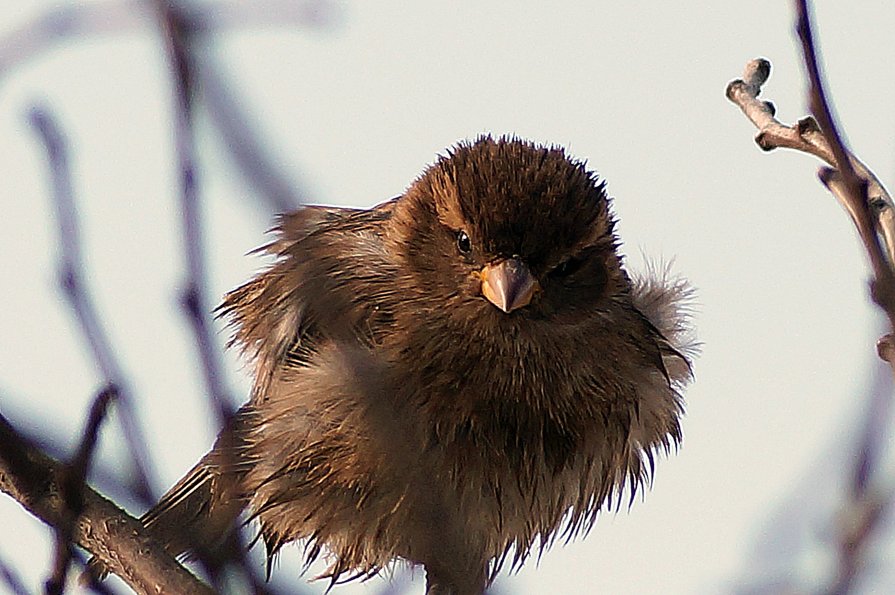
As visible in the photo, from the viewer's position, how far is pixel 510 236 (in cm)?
464

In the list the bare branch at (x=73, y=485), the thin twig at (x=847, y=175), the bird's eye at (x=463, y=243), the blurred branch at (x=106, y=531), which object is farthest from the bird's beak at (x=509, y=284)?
the thin twig at (x=847, y=175)

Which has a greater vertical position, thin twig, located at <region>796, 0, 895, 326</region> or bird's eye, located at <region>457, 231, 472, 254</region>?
thin twig, located at <region>796, 0, 895, 326</region>

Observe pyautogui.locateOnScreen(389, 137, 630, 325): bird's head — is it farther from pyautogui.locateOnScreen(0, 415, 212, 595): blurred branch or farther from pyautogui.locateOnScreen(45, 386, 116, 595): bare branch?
pyautogui.locateOnScreen(45, 386, 116, 595): bare branch

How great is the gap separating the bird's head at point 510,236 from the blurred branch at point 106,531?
1.62 m

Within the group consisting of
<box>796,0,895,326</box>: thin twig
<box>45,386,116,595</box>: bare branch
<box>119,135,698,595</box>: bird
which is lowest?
<box>119,135,698,595</box>: bird

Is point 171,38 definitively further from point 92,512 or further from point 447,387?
point 447,387

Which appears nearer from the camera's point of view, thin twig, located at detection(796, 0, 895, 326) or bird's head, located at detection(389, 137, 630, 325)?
thin twig, located at detection(796, 0, 895, 326)

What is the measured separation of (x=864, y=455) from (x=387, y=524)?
9.19 ft

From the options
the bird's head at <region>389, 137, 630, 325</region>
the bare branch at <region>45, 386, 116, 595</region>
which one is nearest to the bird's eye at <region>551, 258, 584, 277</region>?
the bird's head at <region>389, 137, 630, 325</region>

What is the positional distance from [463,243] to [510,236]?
0.24 metres

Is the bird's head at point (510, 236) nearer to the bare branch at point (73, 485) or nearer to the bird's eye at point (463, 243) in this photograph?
the bird's eye at point (463, 243)

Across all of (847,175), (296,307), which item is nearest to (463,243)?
(296,307)

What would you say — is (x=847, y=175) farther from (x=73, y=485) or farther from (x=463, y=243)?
(x=463, y=243)

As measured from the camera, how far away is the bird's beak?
453cm
